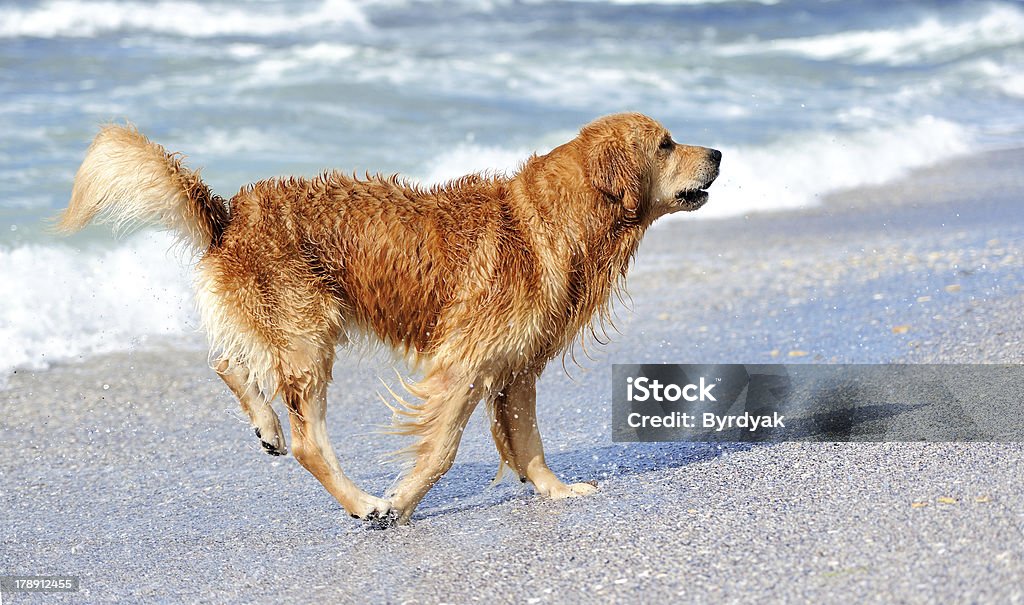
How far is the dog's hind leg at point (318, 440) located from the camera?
457 centimetres

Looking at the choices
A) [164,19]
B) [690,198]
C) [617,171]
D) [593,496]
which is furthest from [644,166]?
[164,19]

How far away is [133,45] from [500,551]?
1735 cm

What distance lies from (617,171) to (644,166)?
0.19 meters

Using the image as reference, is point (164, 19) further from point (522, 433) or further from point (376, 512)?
point (376, 512)

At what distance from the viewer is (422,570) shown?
161 inches

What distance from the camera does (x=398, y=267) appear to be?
457 cm

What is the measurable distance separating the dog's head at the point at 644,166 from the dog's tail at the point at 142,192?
1526 mm

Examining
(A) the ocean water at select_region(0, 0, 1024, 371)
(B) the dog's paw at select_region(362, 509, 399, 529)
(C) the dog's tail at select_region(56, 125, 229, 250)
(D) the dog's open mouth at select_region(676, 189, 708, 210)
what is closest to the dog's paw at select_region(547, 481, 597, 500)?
(B) the dog's paw at select_region(362, 509, 399, 529)

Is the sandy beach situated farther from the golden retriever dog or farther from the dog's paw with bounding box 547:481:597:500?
the golden retriever dog

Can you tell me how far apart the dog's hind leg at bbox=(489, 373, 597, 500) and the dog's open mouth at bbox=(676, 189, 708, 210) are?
3.25 feet

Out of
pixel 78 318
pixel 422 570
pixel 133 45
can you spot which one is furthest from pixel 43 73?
pixel 422 570

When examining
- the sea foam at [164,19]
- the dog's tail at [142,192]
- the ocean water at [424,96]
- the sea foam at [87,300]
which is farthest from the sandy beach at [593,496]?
the sea foam at [164,19]

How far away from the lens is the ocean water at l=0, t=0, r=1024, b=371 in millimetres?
9016

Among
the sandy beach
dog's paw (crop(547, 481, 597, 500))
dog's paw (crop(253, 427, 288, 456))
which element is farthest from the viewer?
dog's paw (crop(253, 427, 288, 456))
